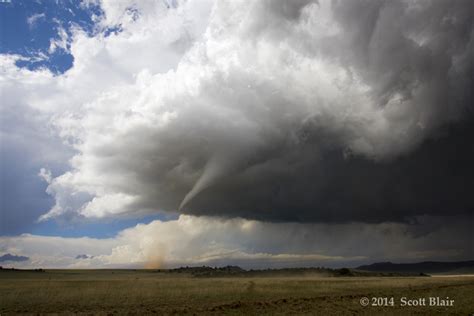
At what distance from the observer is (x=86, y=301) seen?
45031mm

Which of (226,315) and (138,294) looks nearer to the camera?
(226,315)

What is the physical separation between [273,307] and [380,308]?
31.1ft

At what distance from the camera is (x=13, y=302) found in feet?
148

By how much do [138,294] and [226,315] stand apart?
2100 centimetres

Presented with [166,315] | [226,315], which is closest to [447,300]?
[226,315]

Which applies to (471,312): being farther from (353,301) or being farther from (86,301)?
(86,301)

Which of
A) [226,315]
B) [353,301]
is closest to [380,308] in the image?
[353,301]

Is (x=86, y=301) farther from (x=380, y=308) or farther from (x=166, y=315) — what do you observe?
(x=380, y=308)

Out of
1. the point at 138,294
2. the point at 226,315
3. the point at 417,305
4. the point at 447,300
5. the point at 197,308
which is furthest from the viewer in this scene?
the point at 138,294

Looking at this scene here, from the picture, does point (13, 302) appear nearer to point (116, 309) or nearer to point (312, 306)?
point (116, 309)

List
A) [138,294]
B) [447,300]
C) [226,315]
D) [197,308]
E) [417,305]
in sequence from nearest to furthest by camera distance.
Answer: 1. [226,315]
2. [197,308]
3. [417,305]
4. [447,300]
5. [138,294]

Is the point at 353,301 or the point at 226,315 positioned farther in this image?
the point at 353,301

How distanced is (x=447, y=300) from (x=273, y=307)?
19748 mm

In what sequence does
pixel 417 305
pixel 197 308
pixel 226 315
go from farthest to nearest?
1. pixel 417 305
2. pixel 197 308
3. pixel 226 315
